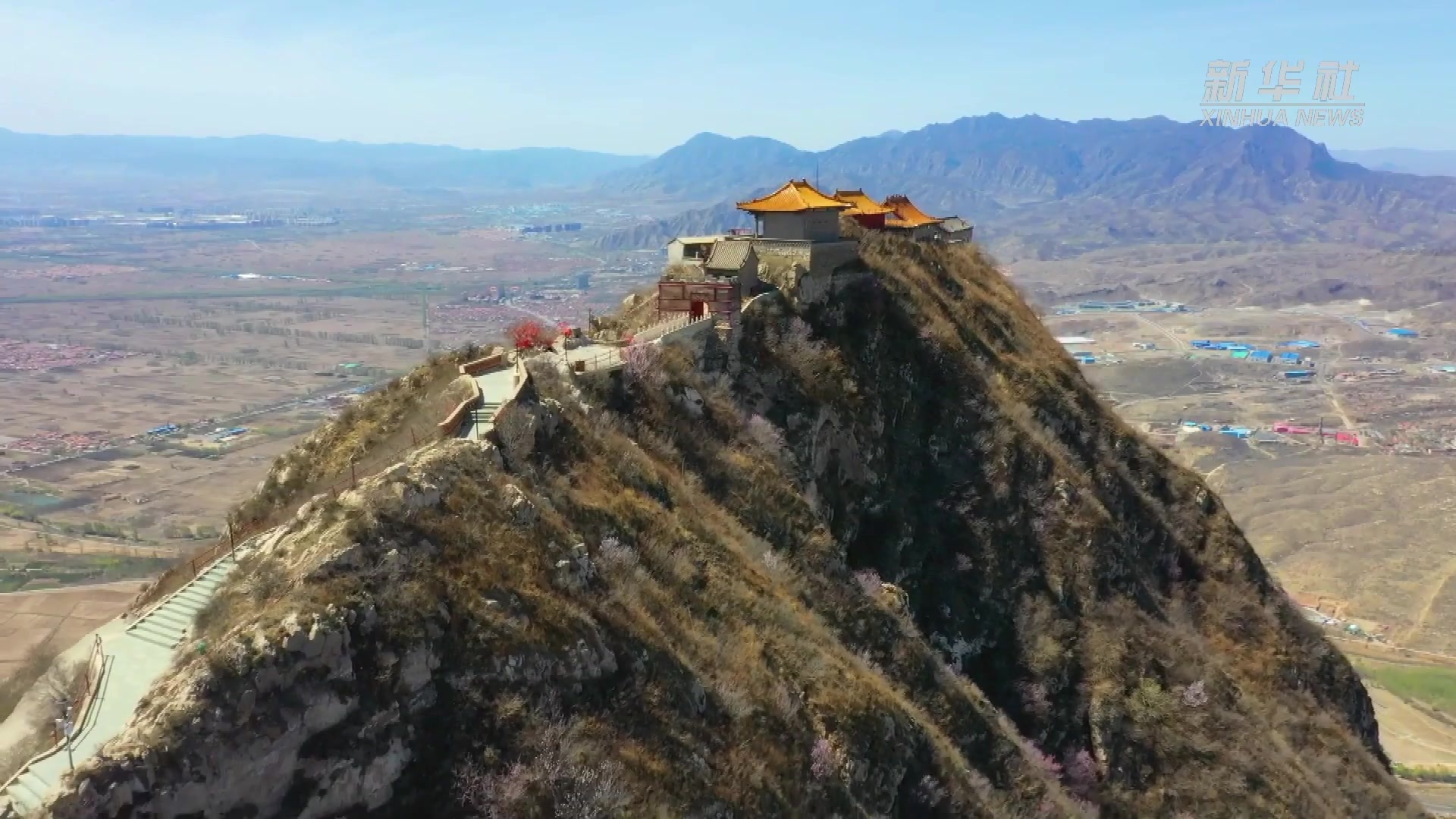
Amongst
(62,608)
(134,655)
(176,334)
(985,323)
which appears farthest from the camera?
(176,334)

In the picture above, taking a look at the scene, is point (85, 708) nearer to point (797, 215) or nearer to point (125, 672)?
point (125, 672)

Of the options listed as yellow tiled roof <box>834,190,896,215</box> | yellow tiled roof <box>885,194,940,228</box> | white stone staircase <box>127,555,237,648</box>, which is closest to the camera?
white stone staircase <box>127,555,237,648</box>

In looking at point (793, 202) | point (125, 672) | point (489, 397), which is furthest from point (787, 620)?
point (793, 202)

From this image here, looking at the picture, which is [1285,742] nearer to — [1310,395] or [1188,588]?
[1188,588]

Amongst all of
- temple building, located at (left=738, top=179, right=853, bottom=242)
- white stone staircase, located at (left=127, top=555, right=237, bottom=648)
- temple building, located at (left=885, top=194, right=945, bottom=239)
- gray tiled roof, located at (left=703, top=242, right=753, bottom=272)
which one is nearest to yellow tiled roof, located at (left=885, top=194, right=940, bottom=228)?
temple building, located at (left=885, top=194, right=945, bottom=239)

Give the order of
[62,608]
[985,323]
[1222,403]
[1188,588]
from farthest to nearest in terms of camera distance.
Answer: [1222,403] → [62,608] → [985,323] → [1188,588]

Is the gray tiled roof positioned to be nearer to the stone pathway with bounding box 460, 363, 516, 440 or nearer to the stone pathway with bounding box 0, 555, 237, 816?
the stone pathway with bounding box 460, 363, 516, 440

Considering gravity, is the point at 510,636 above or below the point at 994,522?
above

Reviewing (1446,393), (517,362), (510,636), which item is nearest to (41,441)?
(517,362)
